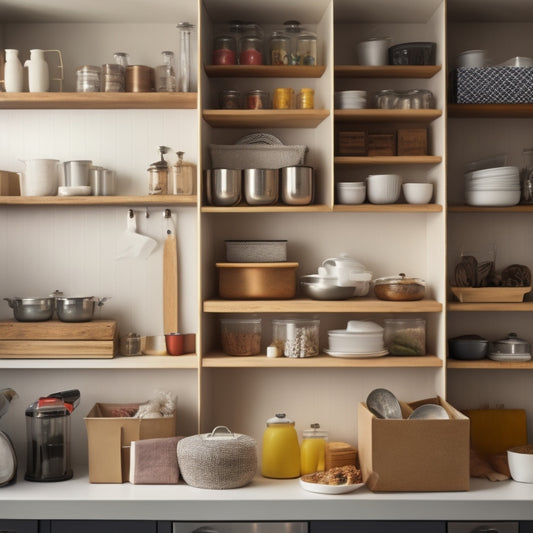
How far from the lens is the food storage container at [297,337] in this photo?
11.8ft

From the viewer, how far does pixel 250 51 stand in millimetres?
3674

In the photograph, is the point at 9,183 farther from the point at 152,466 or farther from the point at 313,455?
the point at 313,455

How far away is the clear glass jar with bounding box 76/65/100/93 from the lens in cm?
359

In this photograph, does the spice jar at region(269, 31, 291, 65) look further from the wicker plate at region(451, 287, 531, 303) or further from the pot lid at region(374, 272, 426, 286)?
the wicker plate at region(451, 287, 531, 303)

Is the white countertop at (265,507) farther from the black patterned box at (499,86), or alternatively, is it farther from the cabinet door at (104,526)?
the black patterned box at (499,86)

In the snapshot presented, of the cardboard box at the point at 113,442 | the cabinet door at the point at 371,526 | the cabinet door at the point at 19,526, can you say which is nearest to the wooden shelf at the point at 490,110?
the cabinet door at the point at 371,526

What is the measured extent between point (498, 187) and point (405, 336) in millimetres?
788

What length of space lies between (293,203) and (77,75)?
3.73ft

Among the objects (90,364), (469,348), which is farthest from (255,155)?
(469,348)

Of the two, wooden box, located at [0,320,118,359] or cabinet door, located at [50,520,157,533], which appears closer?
cabinet door, located at [50,520,157,533]

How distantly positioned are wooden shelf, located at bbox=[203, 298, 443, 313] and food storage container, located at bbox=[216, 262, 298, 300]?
0.07 m

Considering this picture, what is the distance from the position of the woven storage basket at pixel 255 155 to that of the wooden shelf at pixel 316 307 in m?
0.66

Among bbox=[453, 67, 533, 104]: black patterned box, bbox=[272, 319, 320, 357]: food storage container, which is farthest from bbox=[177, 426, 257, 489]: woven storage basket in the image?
bbox=[453, 67, 533, 104]: black patterned box

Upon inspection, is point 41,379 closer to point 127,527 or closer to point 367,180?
point 127,527
